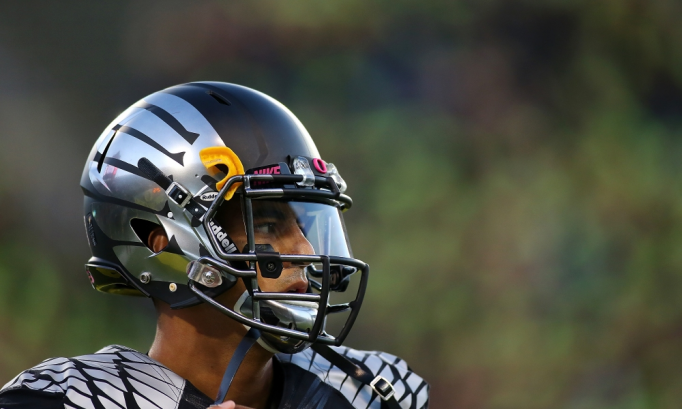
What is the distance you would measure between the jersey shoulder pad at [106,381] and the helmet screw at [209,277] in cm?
21

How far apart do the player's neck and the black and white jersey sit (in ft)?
0.14

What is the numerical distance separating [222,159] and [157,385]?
49cm

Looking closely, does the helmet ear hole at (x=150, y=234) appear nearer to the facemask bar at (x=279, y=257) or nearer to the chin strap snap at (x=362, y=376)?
the facemask bar at (x=279, y=257)

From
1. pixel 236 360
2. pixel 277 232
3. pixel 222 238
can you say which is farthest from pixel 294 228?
pixel 236 360

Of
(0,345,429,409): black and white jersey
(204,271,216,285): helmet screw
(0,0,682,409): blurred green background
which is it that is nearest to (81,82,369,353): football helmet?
→ (204,271,216,285): helmet screw

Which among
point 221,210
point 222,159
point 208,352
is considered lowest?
point 208,352

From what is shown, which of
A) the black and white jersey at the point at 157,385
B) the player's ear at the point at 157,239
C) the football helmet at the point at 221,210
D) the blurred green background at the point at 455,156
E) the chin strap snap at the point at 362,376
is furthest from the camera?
the blurred green background at the point at 455,156

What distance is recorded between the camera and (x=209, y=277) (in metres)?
1.51

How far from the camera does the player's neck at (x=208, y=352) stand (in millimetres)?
1571

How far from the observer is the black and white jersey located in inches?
54.5

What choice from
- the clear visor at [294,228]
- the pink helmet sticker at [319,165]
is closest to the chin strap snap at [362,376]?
the clear visor at [294,228]

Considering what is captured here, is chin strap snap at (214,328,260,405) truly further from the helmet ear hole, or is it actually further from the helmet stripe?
the helmet stripe

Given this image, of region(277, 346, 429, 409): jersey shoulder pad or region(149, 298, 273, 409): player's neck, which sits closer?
region(149, 298, 273, 409): player's neck

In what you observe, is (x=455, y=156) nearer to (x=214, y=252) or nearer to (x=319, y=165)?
(x=319, y=165)
